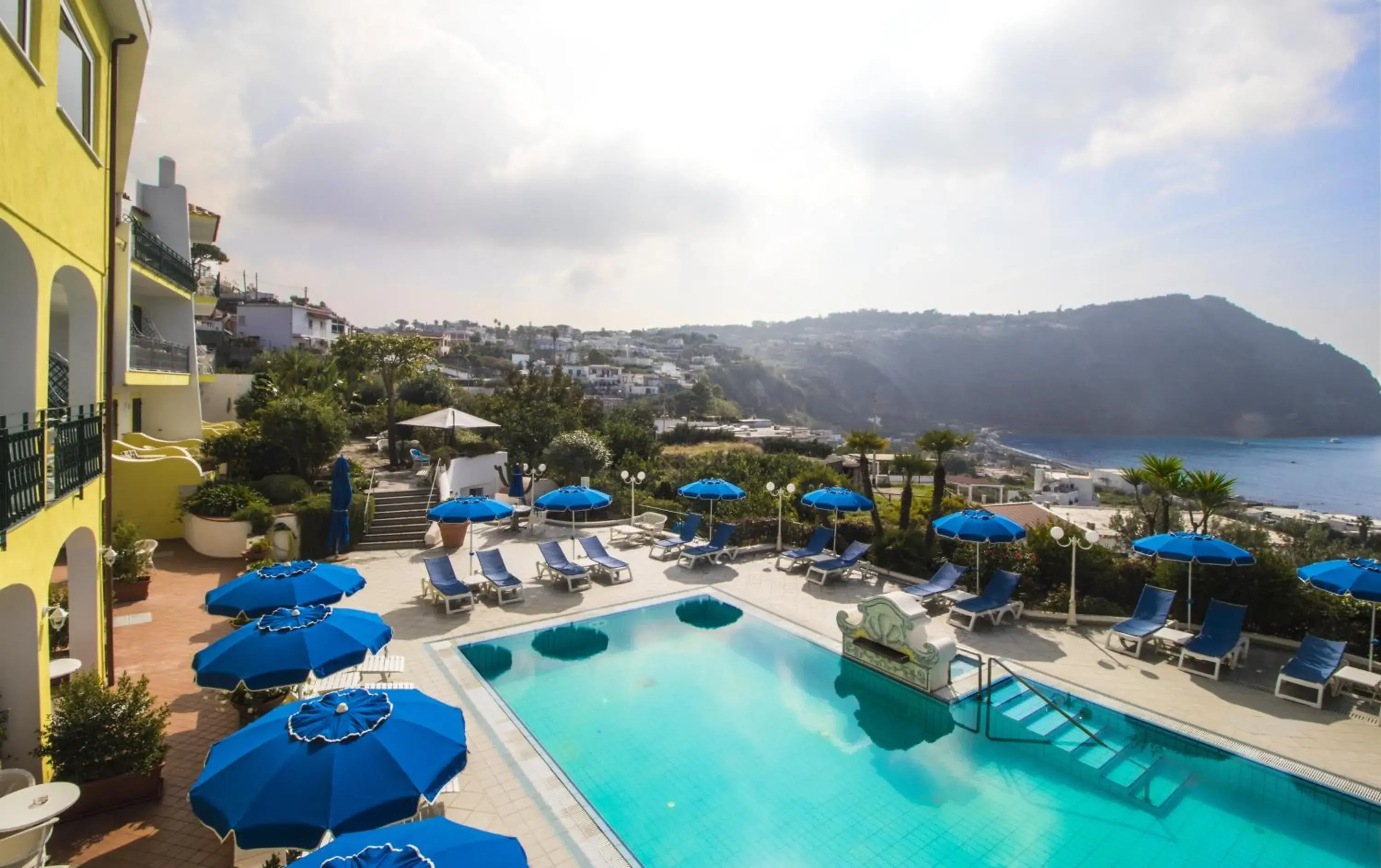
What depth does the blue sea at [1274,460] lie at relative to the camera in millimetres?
98750

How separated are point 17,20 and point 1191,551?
15.0 m

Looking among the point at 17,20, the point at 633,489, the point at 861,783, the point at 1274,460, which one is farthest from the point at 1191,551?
the point at 1274,460

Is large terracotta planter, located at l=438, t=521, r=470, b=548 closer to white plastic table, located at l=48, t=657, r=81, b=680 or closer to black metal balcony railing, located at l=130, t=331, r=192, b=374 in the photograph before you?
black metal balcony railing, located at l=130, t=331, r=192, b=374

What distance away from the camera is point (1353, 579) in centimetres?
894

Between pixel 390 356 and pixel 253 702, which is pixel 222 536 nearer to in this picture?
pixel 253 702

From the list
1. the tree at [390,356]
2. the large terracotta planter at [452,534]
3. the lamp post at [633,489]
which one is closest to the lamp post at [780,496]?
the lamp post at [633,489]

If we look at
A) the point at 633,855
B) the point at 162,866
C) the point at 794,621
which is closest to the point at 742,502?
the point at 794,621

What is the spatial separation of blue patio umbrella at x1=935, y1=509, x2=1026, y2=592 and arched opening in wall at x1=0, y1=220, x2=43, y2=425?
12.5 m

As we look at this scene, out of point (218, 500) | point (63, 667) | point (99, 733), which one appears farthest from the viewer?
point (218, 500)

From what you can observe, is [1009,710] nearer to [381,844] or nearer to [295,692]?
[381,844]

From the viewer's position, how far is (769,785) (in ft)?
24.1

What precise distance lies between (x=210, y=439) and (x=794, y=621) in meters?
15.9

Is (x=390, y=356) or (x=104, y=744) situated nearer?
(x=104, y=744)

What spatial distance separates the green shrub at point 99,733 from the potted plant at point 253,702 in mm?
1001
